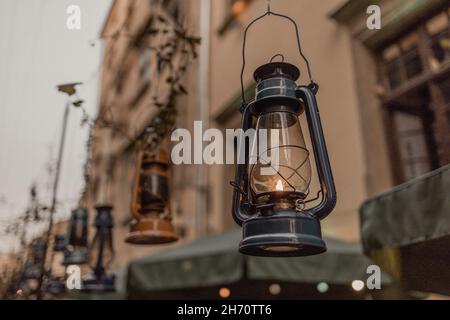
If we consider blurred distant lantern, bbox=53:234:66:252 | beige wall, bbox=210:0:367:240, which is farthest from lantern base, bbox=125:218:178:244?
beige wall, bbox=210:0:367:240

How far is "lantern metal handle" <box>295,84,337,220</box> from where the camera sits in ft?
2.92

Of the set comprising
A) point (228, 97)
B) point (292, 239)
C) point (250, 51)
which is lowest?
point (292, 239)

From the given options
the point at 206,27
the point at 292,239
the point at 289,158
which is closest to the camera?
the point at 292,239

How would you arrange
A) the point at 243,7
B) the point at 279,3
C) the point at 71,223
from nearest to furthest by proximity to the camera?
the point at 279,3 → the point at 71,223 → the point at 243,7

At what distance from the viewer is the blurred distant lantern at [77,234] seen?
84.2 inches

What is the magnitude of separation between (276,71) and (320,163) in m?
0.22

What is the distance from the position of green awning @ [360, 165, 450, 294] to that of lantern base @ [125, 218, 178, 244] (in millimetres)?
861

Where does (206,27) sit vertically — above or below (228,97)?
above

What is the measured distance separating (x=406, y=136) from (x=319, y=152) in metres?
2.67

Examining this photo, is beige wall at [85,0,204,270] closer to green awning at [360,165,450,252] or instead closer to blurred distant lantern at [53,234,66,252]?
blurred distant lantern at [53,234,66,252]

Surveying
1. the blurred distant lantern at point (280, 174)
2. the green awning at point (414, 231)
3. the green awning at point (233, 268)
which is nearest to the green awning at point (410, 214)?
the green awning at point (414, 231)
